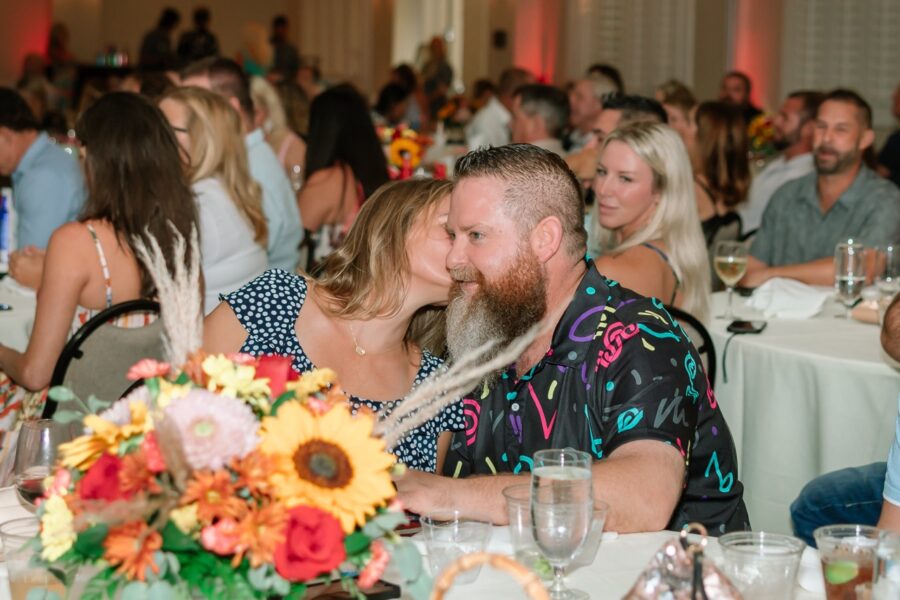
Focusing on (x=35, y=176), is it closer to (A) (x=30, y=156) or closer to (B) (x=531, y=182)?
(A) (x=30, y=156)

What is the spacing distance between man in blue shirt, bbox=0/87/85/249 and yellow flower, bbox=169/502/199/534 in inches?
146

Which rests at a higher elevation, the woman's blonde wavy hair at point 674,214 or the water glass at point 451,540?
the woman's blonde wavy hair at point 674,214

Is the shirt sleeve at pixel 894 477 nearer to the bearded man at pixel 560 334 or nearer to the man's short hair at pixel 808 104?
the bearded man at pixel 560 334

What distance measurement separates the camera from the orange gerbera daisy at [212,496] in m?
1.21

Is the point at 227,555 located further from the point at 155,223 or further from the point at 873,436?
the point at 873,436

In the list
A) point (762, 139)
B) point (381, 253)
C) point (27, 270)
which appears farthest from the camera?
point (762, 139)

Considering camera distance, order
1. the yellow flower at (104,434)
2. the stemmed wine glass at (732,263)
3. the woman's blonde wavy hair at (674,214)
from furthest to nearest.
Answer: the stemmed wine glass at (732,263)
the woman's blonde wavy hair at (674,214)
the yellow flower at (104,434)

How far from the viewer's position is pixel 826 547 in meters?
1.50

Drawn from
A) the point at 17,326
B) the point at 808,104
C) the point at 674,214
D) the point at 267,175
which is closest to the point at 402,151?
the point at 267,175

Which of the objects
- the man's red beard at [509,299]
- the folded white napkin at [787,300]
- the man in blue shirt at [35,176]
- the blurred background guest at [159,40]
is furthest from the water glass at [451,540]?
the blurred background guest at [159,40]

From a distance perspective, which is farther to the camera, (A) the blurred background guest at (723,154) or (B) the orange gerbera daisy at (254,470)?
(A) the blurred background guest at (723,154)

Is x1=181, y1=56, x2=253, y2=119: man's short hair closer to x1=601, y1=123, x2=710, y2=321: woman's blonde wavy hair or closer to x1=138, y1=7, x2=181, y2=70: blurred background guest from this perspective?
x1=601, y1=123, x2=710, y2=321: woman's blonde wavy hair

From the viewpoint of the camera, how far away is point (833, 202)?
209 inches

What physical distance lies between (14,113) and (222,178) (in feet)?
4.83
